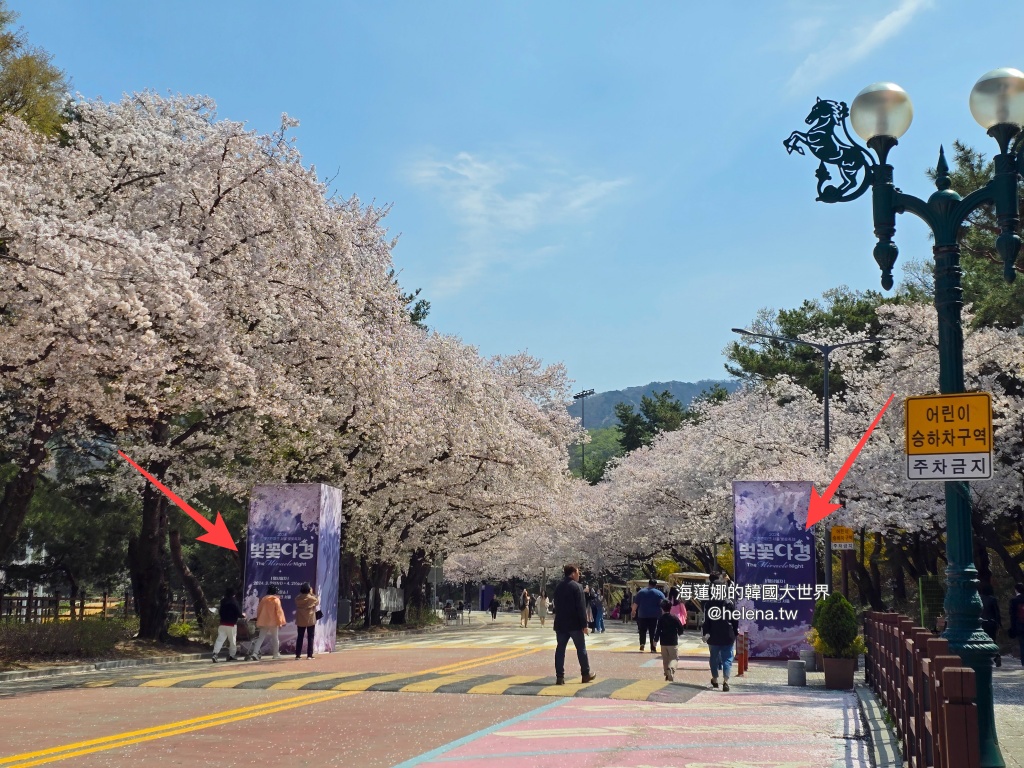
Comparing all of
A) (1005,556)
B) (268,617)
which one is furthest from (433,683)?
(1005,556)

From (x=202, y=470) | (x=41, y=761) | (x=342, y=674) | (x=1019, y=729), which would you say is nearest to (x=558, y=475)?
(x=202, y=470)

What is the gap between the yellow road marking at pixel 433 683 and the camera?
1627cm

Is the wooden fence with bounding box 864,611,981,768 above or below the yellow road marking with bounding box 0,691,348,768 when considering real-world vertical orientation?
above

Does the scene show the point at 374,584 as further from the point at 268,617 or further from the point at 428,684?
the point at 428,684

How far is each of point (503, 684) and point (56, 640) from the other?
9935mm

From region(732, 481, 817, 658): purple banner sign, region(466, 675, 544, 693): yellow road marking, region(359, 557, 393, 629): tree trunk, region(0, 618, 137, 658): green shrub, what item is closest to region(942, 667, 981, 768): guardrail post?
region(466, 675, 544, 693): yellow road marking

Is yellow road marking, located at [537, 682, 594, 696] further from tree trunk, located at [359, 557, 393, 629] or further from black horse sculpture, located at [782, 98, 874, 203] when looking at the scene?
tree trunk, located at [359, 557, 393, 629]

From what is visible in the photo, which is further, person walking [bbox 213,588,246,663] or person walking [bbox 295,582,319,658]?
person walking [bbox 295,582,319,658]

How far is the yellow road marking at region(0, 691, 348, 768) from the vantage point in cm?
987

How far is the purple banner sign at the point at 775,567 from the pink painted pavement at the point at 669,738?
823 cm

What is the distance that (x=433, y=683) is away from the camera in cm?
1714

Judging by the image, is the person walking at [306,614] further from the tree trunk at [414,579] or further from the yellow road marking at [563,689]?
the tree trunk at [414,579]

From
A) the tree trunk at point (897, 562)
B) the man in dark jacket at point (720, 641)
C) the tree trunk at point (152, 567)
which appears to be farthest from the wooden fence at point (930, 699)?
the tree trunk at point (897, 562)

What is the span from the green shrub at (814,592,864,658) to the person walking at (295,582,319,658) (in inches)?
423
